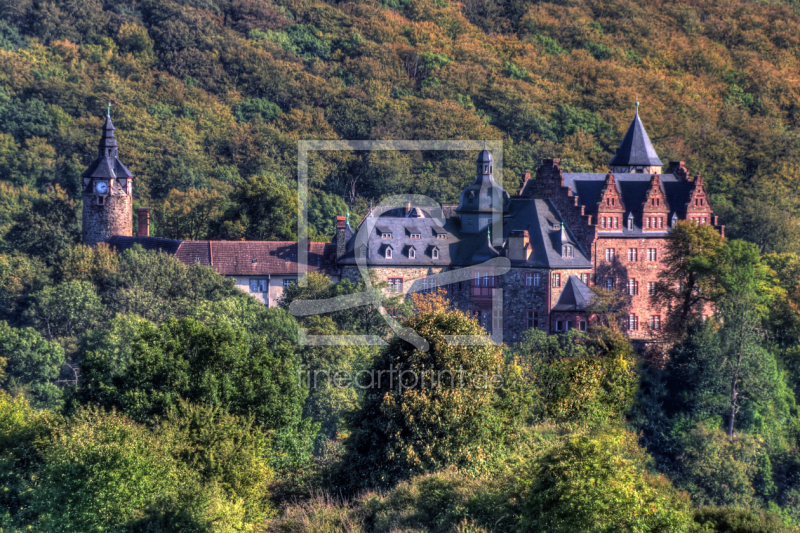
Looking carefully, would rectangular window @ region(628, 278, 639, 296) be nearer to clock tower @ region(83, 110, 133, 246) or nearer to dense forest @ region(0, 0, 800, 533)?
dense forest @ region(0, 0, 800, 533)

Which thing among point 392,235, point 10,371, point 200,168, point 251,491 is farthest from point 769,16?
point 251,491

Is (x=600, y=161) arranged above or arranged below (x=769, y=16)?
below

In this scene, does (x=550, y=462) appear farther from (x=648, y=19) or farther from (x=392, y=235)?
(x=648, y=19)

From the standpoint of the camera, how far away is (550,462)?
80.9 ft

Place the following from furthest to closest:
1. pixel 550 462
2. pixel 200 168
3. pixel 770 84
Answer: pixel 770 84, pixel 200 168, pixel 550 462

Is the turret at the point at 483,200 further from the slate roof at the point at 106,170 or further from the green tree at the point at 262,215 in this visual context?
the slate roof at the point at 106,170

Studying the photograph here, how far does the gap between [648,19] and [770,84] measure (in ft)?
63.0

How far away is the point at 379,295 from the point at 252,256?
7.62 m

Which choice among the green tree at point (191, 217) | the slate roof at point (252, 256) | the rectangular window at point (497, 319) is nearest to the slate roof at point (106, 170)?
the slate roof at point (252, 256)

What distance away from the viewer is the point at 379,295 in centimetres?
5672

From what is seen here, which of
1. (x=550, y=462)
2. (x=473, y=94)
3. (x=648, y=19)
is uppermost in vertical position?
(x=648, y=19)

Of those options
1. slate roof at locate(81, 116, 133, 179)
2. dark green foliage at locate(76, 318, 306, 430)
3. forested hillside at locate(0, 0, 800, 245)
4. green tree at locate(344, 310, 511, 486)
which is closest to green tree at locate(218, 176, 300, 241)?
forested hillside at locate(0, 0, 800, 245)

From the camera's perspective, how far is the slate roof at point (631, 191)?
190 ft

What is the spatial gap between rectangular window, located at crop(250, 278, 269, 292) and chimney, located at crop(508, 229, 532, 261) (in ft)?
41.5
